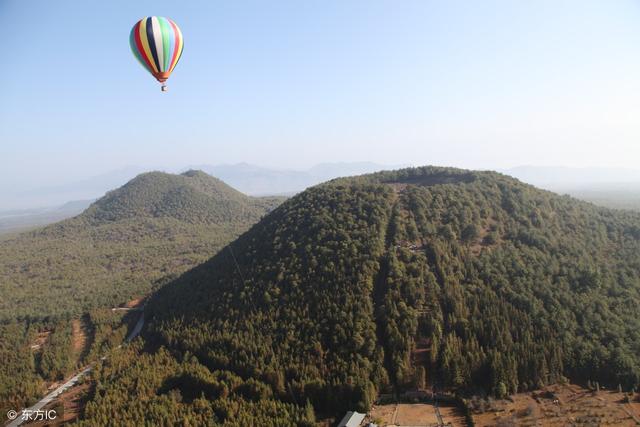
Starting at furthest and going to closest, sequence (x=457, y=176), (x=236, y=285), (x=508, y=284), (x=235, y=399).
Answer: (x=457, y=176), (x=236, y=285), (x=508, y=284), (x=235, y=399)

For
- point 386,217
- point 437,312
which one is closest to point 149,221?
point 386,217

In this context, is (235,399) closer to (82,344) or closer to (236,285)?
(236,285)

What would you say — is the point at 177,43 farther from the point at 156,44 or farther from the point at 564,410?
the point at 564,410

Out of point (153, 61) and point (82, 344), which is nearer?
point (153, 61)

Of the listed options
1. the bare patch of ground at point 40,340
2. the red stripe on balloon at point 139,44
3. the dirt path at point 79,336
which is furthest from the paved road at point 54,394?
the red stripe on balloon at point 139,44

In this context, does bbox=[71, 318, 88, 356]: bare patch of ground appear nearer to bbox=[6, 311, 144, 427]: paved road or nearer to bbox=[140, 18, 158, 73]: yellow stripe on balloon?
bbox=[6, 311, 144, 427]: paved road

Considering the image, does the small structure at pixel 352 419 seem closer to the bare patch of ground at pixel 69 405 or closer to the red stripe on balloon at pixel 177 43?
the bare patch of ground at pixel 69 405

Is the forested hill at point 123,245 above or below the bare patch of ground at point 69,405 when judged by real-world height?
above
